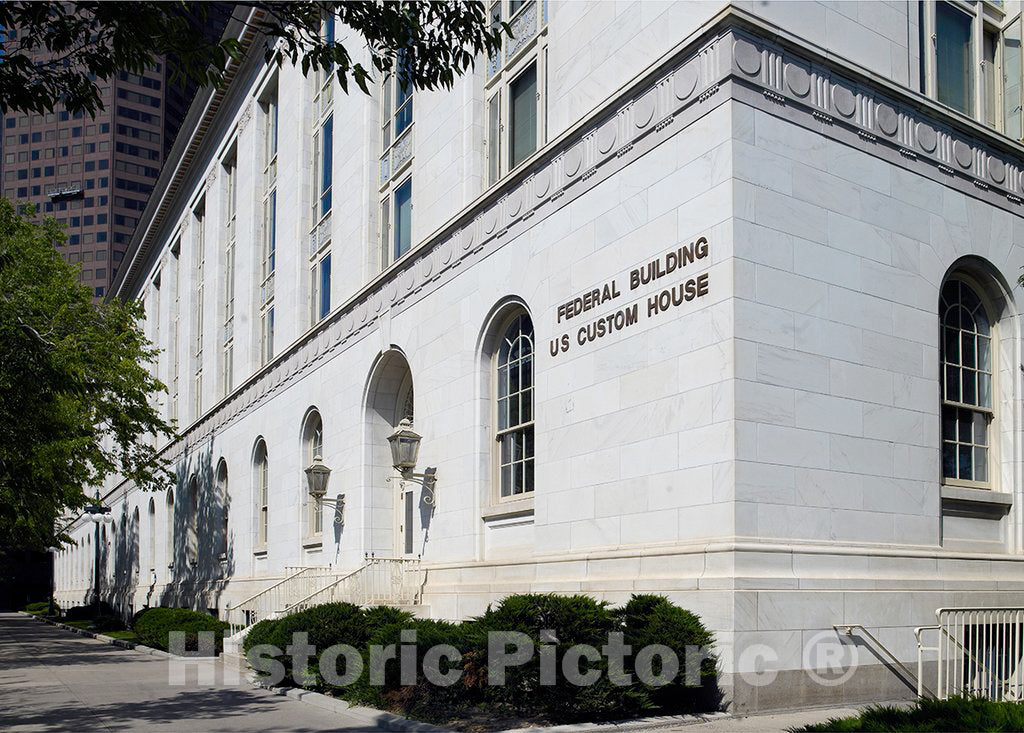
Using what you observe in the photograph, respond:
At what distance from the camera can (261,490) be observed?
35.0 meters

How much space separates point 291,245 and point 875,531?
2232 cm

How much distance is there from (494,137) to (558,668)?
1218cm

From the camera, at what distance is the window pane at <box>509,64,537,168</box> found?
1978 cm

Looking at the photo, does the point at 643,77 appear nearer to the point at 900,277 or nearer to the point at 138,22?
the point at 900,277

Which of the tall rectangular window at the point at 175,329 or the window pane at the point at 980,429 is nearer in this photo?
the window pane at the point at 980,429

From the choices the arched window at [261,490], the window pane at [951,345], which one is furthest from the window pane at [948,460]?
the arched window at [261,490]

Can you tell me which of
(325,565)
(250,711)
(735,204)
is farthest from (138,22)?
(325,565)

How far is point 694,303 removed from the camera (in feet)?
47.2

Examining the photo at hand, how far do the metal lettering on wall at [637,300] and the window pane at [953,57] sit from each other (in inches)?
249

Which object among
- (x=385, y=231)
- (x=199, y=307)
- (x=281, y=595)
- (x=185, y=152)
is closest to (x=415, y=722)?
(x=281, y=595)

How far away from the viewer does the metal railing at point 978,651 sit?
13.8m

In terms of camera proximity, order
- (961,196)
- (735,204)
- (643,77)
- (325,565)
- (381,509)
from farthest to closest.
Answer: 1. (325,565)
2. (381,509)
3. (961,196)
4. (643,77)
5. (735,204)

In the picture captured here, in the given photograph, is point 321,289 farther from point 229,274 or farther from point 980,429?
point 980,429

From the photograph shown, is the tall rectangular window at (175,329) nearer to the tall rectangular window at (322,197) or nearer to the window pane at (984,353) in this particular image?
the tall rectangular window at (322,197)
